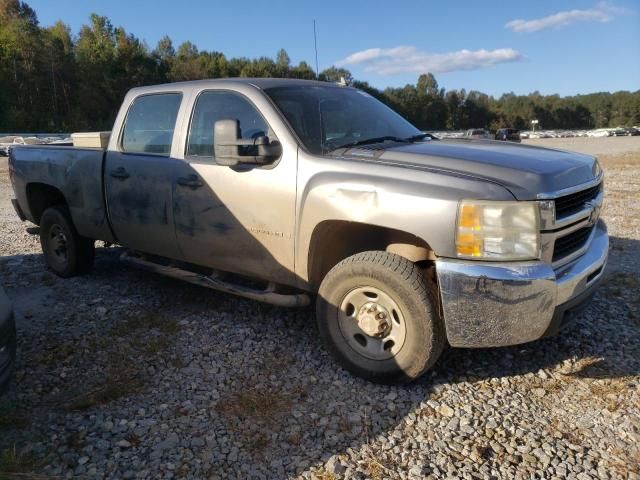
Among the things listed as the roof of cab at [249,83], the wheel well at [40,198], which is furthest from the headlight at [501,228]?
the wheel well at [40,198]

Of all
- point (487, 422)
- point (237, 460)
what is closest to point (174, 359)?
point (237, 460)

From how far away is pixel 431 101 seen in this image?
93875 mm

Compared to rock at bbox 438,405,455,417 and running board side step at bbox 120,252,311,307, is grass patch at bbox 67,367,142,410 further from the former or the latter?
rock at bbox 438,405,455,417

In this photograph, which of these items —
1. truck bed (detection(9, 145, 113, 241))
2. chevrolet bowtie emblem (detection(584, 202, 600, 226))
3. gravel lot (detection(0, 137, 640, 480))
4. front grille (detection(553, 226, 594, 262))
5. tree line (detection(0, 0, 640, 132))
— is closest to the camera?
gravel lot (detection(0, 137, 640, 480))

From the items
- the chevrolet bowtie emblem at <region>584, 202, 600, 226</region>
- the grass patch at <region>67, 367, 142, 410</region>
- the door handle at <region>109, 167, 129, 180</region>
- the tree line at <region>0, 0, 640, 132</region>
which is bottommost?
the grass patch at <region>67, 367, 142, 410</region>

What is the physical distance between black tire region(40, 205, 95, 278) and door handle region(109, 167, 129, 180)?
1.06 metres

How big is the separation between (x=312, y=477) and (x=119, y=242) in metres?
3.15

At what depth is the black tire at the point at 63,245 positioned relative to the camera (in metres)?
5.29

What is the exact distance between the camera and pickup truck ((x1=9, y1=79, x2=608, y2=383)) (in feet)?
9.22

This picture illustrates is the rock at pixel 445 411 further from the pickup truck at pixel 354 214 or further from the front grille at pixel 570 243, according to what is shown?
the front grille at pixel 570 243

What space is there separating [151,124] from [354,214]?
2323 mm

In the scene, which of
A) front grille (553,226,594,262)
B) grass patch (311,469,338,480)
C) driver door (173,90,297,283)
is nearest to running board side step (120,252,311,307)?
driver door (173,90,297,283)

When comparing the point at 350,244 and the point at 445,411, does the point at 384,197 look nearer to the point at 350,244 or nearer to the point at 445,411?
the point at 350,244

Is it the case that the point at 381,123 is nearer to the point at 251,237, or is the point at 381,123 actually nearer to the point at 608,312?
the point at 251,237
